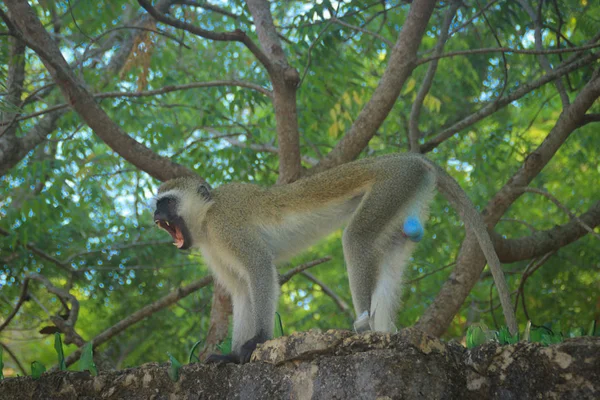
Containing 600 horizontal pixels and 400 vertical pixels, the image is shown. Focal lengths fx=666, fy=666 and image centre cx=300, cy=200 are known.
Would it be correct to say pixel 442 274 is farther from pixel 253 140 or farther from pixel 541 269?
pixel 253 140

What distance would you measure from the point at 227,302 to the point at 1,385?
2.61 metres

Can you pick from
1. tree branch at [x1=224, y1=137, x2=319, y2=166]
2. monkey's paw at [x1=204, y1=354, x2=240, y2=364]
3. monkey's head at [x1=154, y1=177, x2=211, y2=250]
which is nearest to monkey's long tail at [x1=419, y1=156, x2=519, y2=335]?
monkey's paw at [x1=204, y1=354, x2=240, y2=364]

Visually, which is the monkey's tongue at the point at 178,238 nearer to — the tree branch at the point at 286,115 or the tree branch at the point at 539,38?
the tree branch at the point at 286,115

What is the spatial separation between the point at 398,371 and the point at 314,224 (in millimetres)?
2564

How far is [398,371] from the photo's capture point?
9.57ft

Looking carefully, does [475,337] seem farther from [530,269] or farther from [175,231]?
[530,269]

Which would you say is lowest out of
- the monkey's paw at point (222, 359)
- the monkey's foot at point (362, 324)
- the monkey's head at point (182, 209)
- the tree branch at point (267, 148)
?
the monkey's paw at point (222, 359)

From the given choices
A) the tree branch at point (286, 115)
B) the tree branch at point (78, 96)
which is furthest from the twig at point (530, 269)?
the tree branch at point (78, 96)

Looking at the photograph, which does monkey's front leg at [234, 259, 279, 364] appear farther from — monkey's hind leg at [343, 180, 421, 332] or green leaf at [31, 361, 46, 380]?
green leaf at [31, 361, 46, 380]

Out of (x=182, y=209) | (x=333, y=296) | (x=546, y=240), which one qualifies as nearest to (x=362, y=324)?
(x=182, y=209)

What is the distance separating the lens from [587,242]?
27.5 ft

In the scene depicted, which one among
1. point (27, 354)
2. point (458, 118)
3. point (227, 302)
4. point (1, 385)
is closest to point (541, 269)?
point (458, 118)

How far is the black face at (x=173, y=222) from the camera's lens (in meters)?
5.36

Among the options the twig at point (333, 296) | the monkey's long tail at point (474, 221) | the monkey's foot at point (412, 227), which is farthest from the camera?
the twig at point (333, 296)
